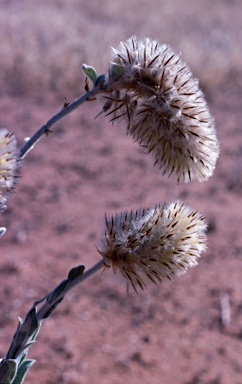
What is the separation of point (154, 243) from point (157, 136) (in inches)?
10.1

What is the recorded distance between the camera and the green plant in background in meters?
1.44

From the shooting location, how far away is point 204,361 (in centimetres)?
362

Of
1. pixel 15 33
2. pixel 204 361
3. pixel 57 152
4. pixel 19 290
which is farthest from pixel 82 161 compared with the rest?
pixel 15 33

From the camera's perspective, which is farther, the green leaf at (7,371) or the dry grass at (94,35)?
the dry grass at (94,35)

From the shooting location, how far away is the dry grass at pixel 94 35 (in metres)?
7.87

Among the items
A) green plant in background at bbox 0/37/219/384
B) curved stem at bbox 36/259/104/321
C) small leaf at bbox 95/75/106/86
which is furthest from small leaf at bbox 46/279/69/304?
small leaf at bbox 95/75/106/86

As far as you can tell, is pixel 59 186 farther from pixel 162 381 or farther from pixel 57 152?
pixel 162 381

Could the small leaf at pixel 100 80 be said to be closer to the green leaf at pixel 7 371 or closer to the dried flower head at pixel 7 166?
the dried flower head at pixel 7 166

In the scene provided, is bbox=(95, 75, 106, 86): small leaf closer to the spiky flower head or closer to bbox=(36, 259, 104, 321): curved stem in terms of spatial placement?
the spiky flower head

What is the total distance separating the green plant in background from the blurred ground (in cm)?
14

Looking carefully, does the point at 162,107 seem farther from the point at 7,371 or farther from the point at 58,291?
the point at 7,371

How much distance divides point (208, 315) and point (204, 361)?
464 mm

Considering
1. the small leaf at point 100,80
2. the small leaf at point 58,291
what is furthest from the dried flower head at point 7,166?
the small leaf at point 58,291

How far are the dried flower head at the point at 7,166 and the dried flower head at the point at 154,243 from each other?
336 mm
